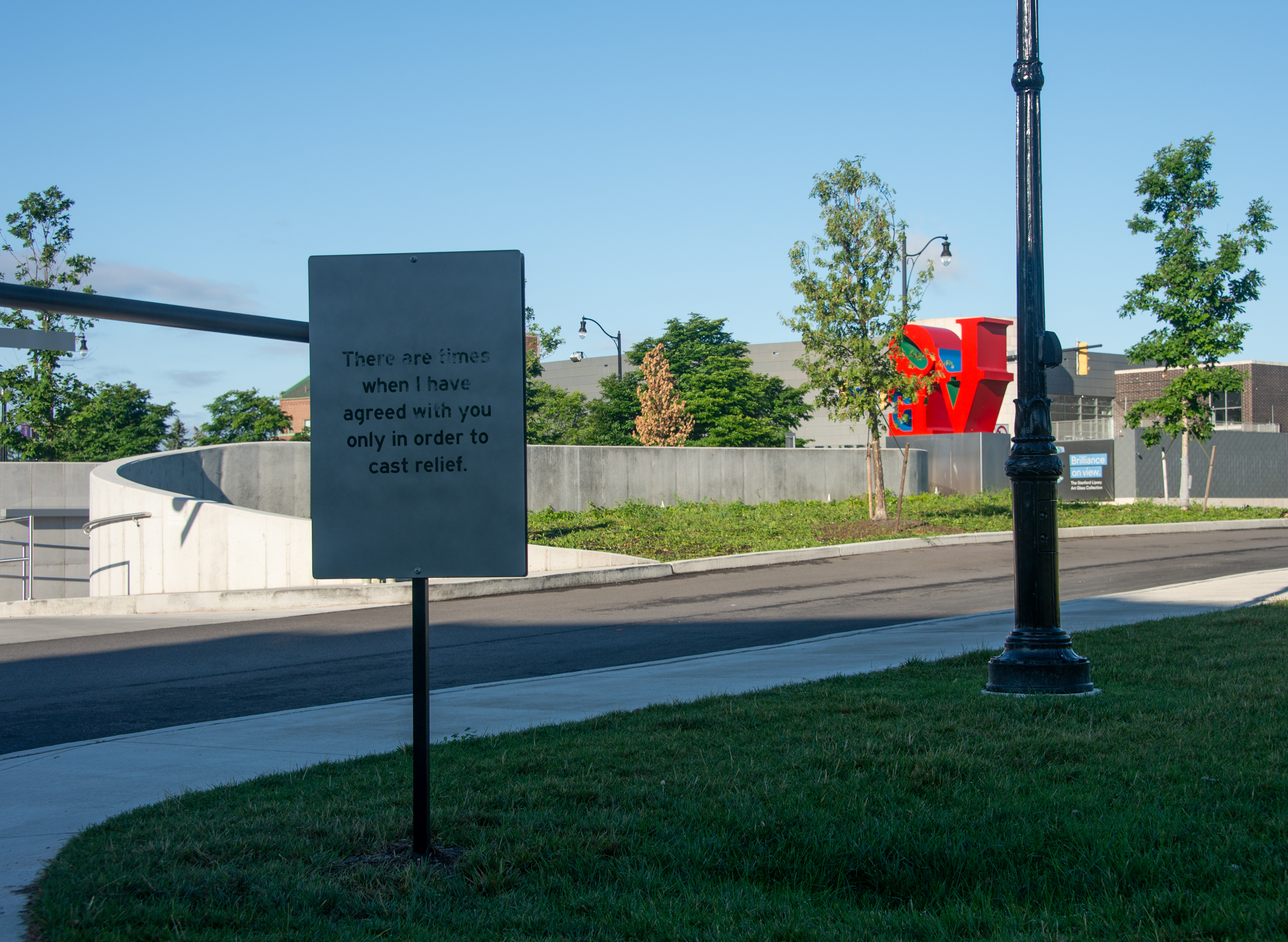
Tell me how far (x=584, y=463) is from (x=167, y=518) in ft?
36.9

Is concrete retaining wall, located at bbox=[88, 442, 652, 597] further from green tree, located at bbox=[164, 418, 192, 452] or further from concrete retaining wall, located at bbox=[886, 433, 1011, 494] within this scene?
green tree, located at bbox=[164, 418, 192, 452]

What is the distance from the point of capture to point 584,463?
29.0 m

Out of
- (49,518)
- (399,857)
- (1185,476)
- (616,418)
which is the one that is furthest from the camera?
(616,418)

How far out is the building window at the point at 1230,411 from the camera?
72.0 m

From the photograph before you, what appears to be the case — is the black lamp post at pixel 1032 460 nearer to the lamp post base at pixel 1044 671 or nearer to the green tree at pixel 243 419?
the lamp post base at pixel 1044 671

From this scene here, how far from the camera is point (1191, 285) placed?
31.1m

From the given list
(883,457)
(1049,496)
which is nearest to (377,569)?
(1049,496)

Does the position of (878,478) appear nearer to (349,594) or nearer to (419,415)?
(349,594)

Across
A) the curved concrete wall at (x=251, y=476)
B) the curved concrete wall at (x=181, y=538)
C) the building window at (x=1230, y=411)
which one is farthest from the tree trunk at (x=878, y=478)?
the building window at (x=1230, y=411)

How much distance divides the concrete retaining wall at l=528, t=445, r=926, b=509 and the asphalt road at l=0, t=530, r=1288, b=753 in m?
9.10

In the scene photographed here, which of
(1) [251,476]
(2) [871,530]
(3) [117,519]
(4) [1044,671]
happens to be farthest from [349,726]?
(1) [251,476]

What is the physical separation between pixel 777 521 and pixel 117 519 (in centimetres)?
1436

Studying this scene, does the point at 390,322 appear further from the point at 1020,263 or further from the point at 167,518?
the point at 167,518

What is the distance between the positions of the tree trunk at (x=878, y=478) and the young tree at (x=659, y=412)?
1710 cm
